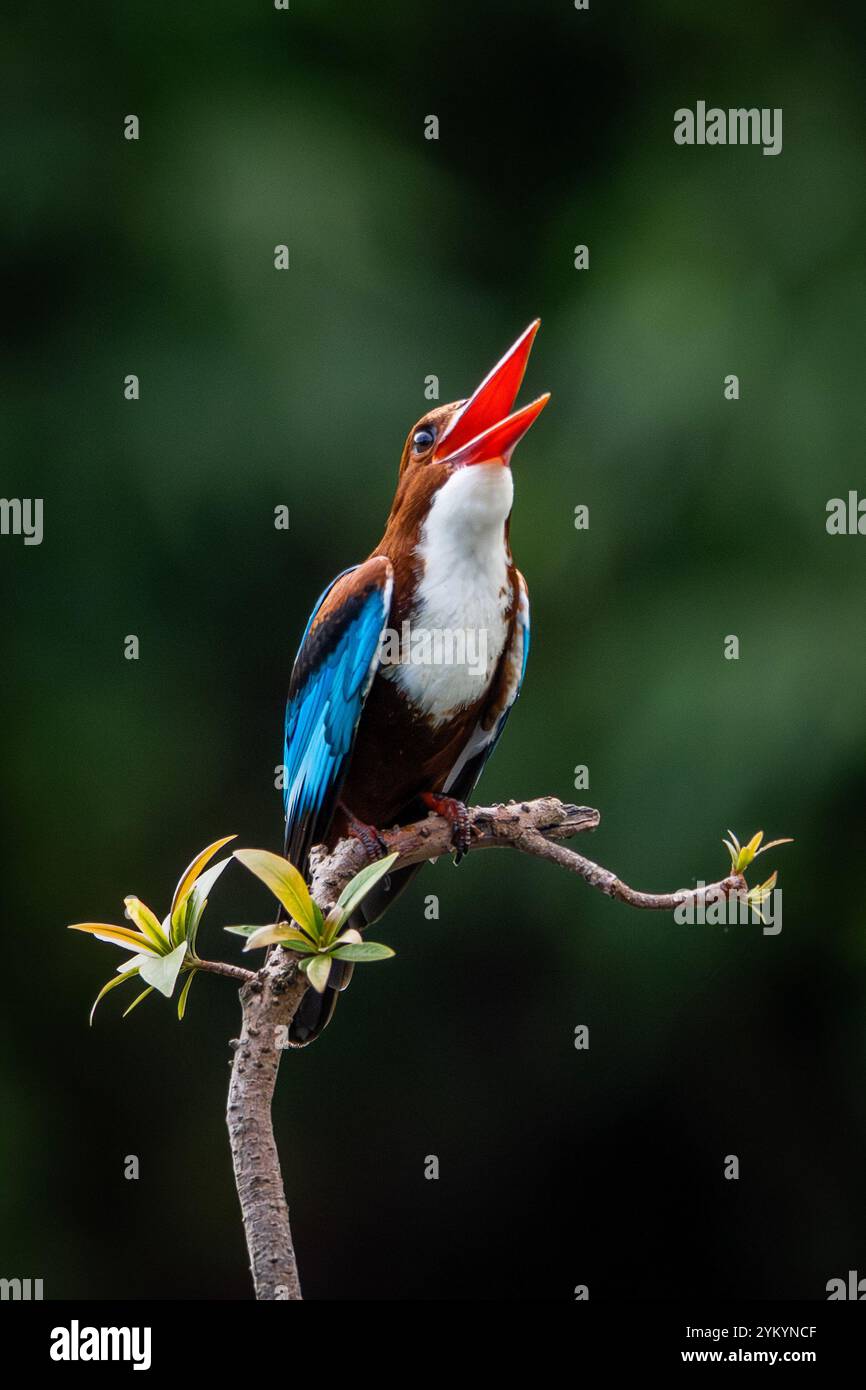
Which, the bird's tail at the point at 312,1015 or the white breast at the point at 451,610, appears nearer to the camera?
the bird's tail at the point at 312,1015

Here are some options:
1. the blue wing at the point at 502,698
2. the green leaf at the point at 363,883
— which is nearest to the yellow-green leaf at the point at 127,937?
the green leaf at the point at 363,883

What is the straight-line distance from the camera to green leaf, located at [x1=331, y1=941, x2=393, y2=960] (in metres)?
1.52

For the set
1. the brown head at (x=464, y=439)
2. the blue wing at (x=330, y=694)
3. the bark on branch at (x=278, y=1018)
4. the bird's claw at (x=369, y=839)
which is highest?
the brown head at (x=464, y=439)

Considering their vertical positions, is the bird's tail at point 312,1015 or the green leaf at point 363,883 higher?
the green leaf at point 363,883

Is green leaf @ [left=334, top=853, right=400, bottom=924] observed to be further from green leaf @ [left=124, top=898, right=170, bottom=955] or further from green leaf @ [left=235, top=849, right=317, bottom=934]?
green leaf @ [left=124, top=898, right=170, bottom=955]

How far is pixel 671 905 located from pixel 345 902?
1.20 ft

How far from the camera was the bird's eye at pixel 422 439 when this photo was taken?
239 centimetres

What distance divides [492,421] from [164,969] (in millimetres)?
1034

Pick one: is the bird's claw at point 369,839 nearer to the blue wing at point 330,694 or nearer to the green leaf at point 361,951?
the blue wing at point 330,694

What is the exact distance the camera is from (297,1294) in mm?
1479

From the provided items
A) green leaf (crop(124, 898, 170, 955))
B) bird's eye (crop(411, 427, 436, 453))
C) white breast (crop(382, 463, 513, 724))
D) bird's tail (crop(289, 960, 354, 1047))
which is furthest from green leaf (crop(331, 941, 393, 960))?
bird's eye (crop(411, 427, 436, 453))

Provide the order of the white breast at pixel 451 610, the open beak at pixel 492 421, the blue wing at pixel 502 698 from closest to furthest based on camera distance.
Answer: the open beak at pixel 492 421
the white breast at pixel 451 610
the blue wing at pixel 502 698

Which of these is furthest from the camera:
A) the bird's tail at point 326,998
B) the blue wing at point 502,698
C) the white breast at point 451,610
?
the blue wing at point 502,698
